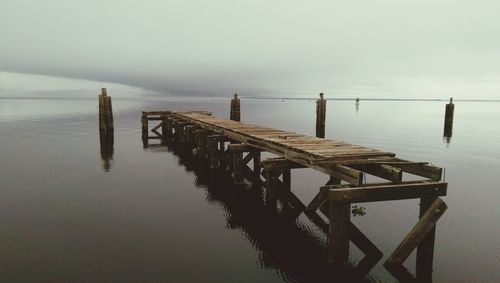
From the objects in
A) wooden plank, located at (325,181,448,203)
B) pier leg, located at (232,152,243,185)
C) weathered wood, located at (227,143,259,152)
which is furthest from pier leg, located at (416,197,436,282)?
pier leg, located at (232,152,243,185)

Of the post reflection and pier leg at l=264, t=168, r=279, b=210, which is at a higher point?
pier leg at l=264, t=168, r=279, b=210

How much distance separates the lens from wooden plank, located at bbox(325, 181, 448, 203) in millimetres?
5699

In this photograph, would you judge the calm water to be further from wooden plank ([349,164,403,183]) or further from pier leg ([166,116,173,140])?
pier leg ([166,116,173,140])

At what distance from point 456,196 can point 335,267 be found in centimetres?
815

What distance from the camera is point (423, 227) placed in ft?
19.5

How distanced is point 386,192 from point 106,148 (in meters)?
19.8

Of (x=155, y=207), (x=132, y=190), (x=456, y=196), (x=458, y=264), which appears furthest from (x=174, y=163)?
(x=458, y=264)

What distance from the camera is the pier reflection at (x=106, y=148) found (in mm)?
17103

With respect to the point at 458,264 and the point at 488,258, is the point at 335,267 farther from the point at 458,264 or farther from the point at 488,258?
the point at 488,258

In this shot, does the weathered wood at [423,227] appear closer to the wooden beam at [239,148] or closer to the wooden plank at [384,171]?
the wooden plank at [384,171]

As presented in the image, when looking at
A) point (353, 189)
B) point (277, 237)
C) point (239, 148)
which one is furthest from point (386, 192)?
point (239, 148)

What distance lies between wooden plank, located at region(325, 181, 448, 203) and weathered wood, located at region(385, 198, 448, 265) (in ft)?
0.80

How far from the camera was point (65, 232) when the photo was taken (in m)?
8.19

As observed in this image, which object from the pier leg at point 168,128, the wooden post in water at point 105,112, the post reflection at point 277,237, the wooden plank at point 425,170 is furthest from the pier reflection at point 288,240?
the wooden post in water at point 105,112
